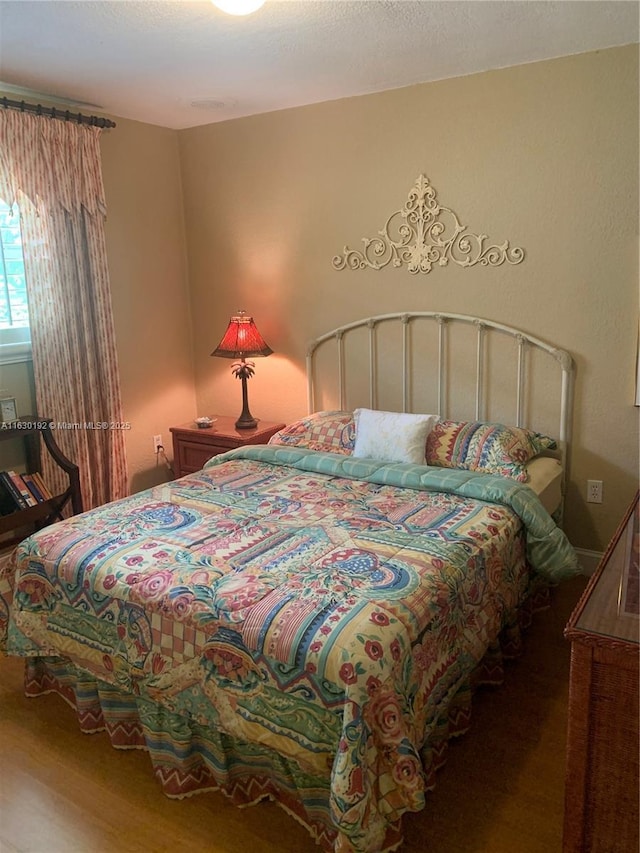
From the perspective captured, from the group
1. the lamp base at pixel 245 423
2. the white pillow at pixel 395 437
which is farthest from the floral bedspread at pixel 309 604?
the lamp base at pixel 245 423

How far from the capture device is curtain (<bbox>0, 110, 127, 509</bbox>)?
328cm

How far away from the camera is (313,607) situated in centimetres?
181

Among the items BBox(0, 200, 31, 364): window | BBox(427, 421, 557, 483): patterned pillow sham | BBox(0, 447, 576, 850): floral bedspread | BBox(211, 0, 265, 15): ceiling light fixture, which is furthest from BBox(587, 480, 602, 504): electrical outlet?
BBox(0, 200, 31, 364): window

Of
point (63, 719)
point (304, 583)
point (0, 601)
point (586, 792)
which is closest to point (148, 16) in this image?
point (304, 583)

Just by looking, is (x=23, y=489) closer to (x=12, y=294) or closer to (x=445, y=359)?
(x=12, y=294)

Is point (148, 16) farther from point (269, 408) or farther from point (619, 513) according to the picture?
point (619, 513)

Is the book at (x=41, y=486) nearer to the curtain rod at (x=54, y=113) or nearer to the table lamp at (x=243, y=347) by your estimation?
the table lamp at (x=243, y=347)

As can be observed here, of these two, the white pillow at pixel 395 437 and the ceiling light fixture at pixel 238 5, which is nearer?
the ceiling light fixture at pixel 238 5

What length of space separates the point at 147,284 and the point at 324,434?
1574 millimetres

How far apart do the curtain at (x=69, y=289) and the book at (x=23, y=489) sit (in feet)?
0.70

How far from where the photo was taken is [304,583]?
1.94m

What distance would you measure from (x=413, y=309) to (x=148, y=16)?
1.82 m

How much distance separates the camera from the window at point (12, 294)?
329 centimetres

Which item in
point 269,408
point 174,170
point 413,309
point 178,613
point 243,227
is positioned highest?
point 174,170
